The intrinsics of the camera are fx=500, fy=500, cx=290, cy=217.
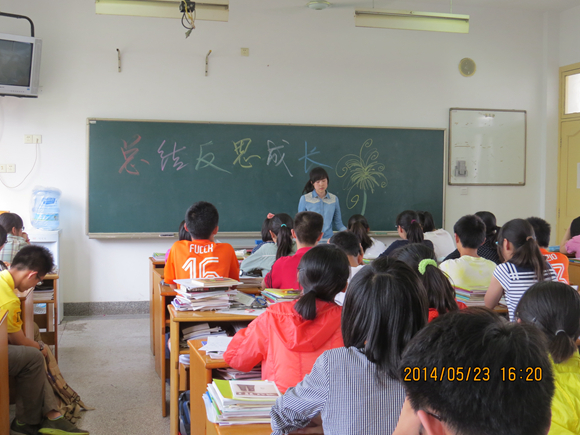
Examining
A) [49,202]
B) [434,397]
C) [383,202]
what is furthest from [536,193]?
[434,397]

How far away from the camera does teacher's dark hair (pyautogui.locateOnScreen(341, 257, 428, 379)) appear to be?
1.13 metres

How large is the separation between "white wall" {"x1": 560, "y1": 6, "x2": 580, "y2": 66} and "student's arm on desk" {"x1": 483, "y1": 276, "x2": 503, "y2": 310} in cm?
436

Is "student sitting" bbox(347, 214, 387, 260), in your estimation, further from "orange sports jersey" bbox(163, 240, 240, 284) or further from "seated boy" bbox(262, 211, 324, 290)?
"orange sports jersey" bbox(163, 240, 240, 284)

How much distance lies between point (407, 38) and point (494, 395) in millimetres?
5572

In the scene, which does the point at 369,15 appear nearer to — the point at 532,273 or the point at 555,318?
the point at 532,273

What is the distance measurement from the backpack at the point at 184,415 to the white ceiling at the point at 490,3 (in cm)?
437

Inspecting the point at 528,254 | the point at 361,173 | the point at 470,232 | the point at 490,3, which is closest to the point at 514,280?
the point at 528,254

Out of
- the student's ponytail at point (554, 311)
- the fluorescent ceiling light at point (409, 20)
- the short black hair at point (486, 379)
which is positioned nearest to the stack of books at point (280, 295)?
the student's ponytail at point (554, 311)

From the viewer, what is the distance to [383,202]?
18.3 feet

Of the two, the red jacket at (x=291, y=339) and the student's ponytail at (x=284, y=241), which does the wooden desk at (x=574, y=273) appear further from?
the red jacket at (x=291, y=339)

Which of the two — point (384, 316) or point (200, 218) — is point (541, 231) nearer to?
point (200, 218)

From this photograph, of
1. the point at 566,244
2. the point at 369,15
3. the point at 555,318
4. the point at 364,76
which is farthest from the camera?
the point at 364,76

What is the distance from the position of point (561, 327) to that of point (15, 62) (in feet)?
15.8
